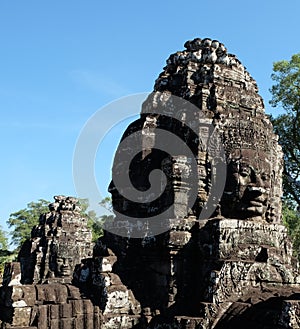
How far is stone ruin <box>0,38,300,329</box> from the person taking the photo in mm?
5148

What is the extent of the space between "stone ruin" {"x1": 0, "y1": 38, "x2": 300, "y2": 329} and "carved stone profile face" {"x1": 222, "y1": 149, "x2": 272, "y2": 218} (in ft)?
0.05

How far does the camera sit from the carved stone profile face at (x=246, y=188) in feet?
20.1

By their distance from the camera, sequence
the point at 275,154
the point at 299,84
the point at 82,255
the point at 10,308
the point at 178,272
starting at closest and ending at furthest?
the point at 10,308 → the point at 178,272 → the point at 275,154 → the point at 82,255 → the point at 299,84

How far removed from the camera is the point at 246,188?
6.17m

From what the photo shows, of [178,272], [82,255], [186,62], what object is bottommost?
[178,272]

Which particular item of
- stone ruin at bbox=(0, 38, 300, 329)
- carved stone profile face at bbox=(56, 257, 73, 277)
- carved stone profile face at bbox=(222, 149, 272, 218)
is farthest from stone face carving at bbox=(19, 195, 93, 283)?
carved stone profile face at bbox=(222, 149, 272, 218)

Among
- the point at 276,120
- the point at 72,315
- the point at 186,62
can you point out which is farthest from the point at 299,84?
the point at 72,315

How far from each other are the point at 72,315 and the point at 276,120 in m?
13.1

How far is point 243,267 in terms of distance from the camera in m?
5.30

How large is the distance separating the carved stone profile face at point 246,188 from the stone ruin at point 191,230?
2cm

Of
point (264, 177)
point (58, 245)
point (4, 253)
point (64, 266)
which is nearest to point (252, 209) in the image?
point (264, 177)

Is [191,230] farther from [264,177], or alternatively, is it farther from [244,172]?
[264,177]

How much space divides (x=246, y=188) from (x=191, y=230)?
3.31 feet

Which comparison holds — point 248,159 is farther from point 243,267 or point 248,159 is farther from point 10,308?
point 10,308
